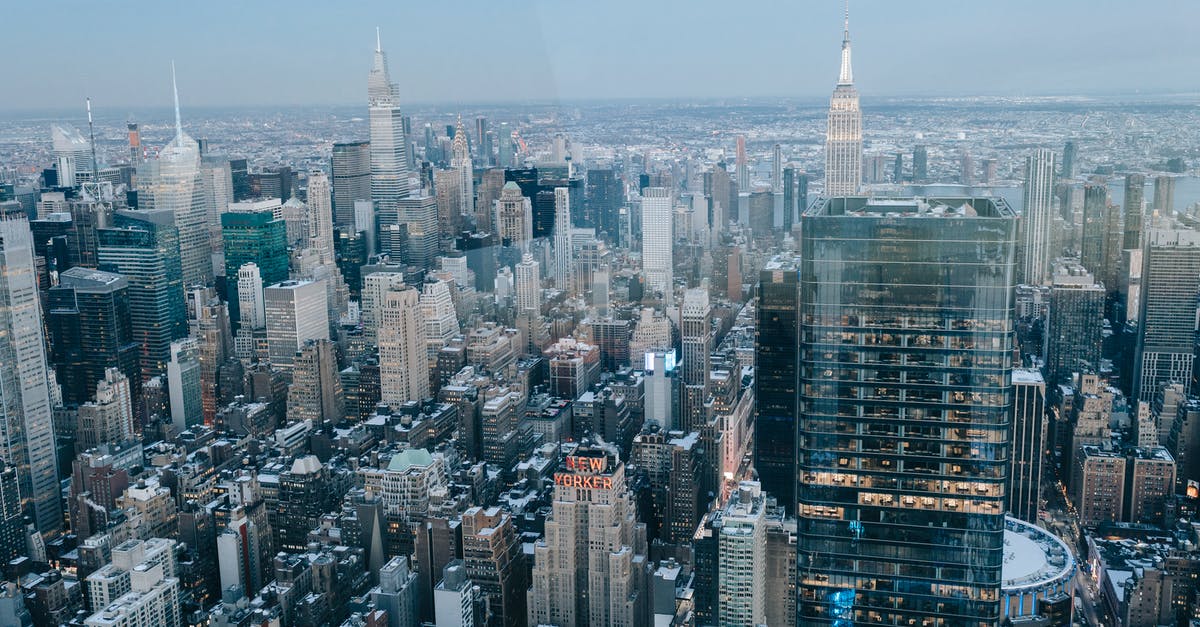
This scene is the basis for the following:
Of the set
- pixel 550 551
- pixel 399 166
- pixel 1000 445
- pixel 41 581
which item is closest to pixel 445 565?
pixel 550 551

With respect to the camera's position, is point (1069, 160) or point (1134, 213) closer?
point (1069, 160)

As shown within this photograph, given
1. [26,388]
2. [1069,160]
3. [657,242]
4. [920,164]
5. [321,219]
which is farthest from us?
[321,219]

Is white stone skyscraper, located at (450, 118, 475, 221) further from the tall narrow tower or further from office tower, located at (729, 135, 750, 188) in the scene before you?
office tower, located at (729, 135, 750, 188)

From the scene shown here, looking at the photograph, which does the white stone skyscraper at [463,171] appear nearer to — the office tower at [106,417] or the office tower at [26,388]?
the office tower at [106,417]

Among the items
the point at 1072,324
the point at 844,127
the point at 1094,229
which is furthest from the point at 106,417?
the point at 1094,229

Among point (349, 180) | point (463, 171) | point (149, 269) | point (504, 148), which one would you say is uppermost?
point (504, 148)

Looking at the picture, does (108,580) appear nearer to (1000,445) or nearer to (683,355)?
(683,355)

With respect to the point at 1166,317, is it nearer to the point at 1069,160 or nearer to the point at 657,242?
the point at 1069,160
